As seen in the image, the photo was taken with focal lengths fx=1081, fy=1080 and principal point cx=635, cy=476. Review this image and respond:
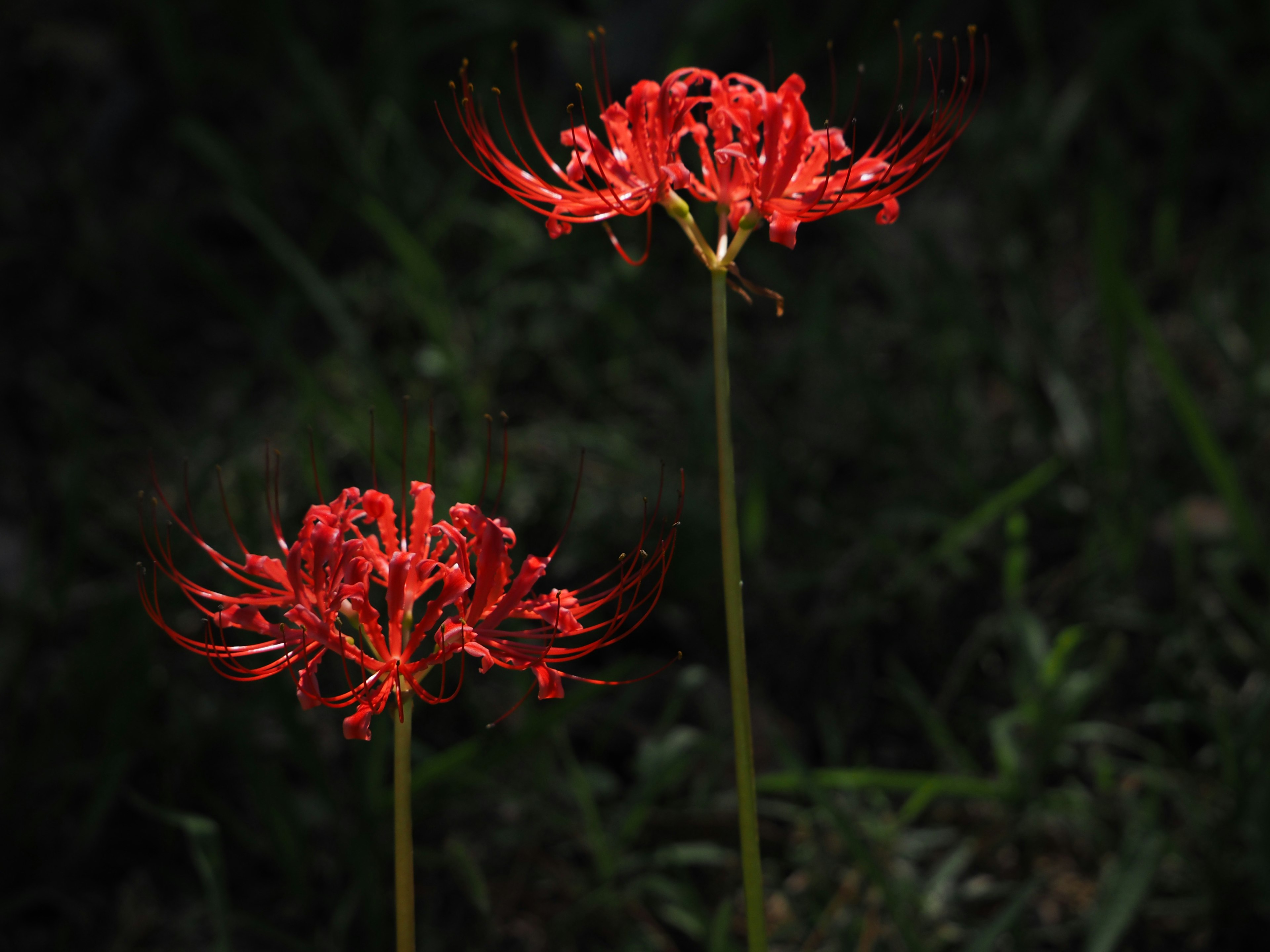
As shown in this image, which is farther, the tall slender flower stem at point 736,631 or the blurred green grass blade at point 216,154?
the blurred green grass blade at point 216,154

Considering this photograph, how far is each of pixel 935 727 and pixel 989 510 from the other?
0.51 meters

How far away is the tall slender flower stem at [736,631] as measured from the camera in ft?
3.69

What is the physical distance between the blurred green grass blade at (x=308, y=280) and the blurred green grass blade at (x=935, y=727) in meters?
A: 1.72

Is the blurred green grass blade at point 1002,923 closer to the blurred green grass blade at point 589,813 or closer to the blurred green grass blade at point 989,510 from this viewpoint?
the blurred green grass blade at point 589,813

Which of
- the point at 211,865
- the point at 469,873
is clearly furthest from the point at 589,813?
the point at 211,865

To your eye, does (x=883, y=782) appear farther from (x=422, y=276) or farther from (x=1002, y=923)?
(x=422, y=276)

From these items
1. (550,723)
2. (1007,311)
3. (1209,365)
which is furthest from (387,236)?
(1209,365)

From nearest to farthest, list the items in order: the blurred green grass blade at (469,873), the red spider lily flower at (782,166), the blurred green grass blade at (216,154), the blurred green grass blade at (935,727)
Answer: the red spider lily flower at (782,166) → the blurred green grass blade at (469,873) → the blurred green grass blade at (935,727) → the blurred green grass blade at (216,154)

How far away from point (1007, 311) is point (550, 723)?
7.76 feet

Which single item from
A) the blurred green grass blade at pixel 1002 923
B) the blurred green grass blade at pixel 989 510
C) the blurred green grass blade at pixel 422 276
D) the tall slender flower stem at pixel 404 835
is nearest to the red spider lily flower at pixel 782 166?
the tall slender flower stem at pixel 404 835

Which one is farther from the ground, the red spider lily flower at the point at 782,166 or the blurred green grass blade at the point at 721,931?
the red spider lily flower at the point at 782,166

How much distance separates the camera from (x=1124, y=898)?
6.13 ft

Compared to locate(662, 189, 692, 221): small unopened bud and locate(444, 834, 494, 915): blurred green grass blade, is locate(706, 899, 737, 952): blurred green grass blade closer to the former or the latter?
locate(444, 834, 494, 915): blurred green grass blade

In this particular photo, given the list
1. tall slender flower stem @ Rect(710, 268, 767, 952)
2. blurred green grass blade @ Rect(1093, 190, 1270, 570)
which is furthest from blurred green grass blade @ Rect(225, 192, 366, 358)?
tall slender flower stem @ Rect(710, 268, 767, 952)
